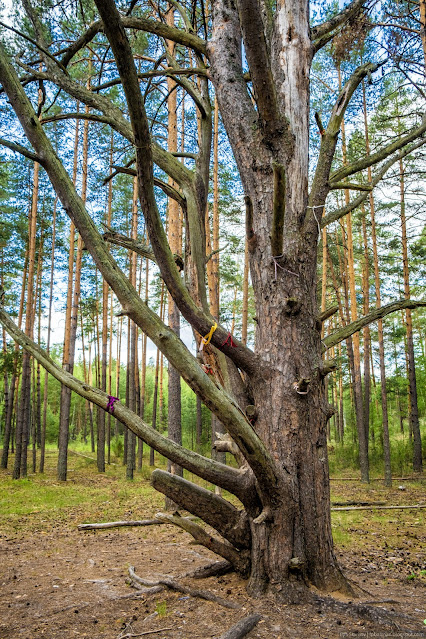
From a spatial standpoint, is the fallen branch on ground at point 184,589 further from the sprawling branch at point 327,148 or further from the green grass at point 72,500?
the green grass at point 72,500

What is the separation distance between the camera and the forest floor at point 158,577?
2445 millimetres

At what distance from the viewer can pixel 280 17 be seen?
3279 mm

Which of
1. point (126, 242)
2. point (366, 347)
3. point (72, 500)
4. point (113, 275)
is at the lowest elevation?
point (72, 500)

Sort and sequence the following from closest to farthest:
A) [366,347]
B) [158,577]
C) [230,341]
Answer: [230,341] < [158,577] < [366,347]

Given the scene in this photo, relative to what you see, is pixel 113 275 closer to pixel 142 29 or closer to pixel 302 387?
pixel 302 387

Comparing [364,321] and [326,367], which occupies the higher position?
[364,321]

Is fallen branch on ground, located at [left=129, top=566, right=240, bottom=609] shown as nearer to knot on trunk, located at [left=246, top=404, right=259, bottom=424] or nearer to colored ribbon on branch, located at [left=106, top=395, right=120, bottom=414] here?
knot on trunk, located at [left=246, top=404, right=259, bottom=424]

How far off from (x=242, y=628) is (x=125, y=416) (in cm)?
131

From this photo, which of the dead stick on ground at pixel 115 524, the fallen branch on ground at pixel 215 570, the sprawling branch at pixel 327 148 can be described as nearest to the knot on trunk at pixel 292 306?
the sprawling branch at pixel 327 148

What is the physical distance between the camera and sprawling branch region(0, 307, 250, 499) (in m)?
2.51

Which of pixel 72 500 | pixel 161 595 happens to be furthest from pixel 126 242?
pixel 72 500

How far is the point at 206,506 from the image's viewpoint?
2.83m

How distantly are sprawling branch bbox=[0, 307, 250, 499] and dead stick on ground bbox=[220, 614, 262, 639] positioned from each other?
73 cm

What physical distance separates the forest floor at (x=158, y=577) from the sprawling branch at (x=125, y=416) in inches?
33.5
